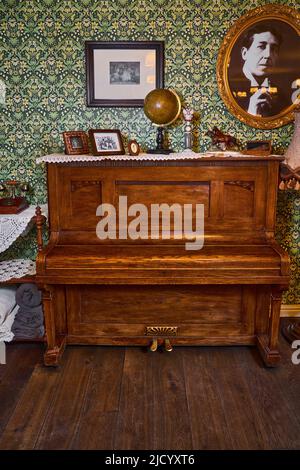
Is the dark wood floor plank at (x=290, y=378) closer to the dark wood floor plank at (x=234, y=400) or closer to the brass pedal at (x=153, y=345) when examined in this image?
the dark wood floor plank at (x=234, y=400)

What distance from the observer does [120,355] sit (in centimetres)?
323

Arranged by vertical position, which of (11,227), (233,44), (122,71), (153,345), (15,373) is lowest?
(15,373)

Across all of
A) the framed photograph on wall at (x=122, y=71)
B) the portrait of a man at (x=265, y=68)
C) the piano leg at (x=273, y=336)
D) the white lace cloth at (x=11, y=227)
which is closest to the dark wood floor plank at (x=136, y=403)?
the piano leg at (x=273, y=336)

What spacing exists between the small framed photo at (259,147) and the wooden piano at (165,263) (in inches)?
3.2

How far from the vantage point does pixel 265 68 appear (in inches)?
134

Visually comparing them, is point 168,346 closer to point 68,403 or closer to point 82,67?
point 68,403

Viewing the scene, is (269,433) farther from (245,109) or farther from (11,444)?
(245,109)

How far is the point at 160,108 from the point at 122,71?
483 millimetres

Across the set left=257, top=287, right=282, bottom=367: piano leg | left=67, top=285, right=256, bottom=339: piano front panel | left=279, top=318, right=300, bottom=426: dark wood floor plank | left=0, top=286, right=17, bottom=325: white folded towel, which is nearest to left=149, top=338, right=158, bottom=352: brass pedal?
left=67, top=285, right=256, bottom=339: piano front panel

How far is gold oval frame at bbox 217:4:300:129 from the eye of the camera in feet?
10.9

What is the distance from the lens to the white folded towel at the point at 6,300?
132 inches

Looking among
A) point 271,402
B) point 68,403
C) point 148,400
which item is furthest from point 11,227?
point 271,402

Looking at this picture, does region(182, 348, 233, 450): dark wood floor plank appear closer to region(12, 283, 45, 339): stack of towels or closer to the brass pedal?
the brass pedal
